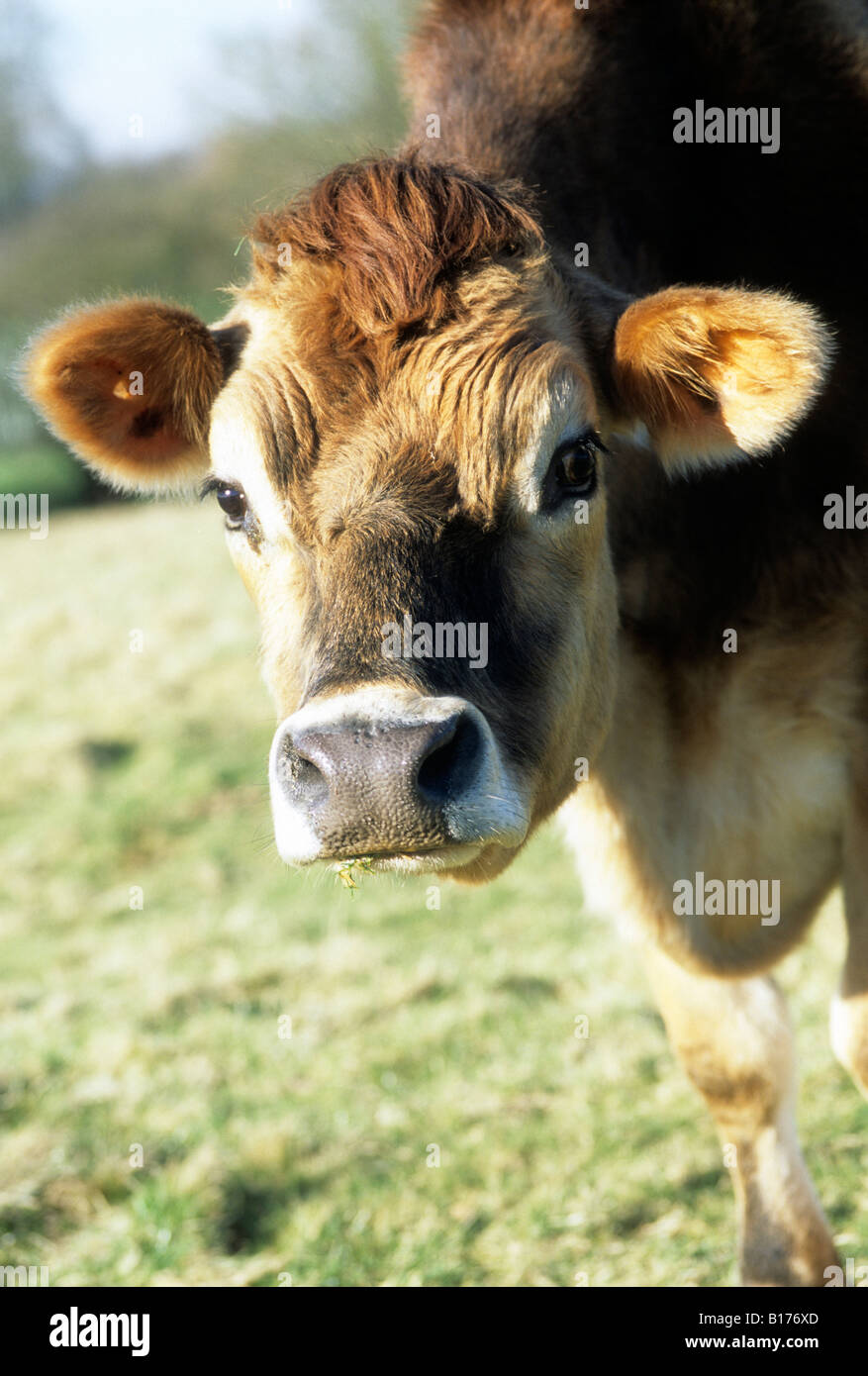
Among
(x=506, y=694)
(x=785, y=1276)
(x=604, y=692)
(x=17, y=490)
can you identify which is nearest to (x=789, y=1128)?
(x=785, y=1276)

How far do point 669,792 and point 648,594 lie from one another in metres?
0.57

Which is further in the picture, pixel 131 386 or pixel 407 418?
pixel 131 386

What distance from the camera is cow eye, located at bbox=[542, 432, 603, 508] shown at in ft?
9.80

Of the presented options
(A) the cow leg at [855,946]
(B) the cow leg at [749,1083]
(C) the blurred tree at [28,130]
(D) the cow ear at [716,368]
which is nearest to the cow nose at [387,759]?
(D) the cow ear at [716,368]

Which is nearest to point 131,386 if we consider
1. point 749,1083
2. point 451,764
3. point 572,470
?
point 572,470

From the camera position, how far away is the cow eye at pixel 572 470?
9.80 ft

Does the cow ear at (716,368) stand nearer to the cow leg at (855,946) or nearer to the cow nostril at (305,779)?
the cow leg at (855,946)

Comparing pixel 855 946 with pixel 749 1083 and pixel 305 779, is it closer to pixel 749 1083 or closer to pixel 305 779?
pixel 749 1083

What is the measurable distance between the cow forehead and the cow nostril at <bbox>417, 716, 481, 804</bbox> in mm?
482

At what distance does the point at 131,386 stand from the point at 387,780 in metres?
1.44

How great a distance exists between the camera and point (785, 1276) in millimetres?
3852

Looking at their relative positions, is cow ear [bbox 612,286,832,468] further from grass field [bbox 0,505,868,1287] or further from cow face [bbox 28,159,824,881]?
grass field [bbox 0,505,868,1287]

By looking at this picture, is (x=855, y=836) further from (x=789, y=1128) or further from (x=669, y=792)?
(x=789, y=1128)

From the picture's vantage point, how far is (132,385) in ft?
11.1
